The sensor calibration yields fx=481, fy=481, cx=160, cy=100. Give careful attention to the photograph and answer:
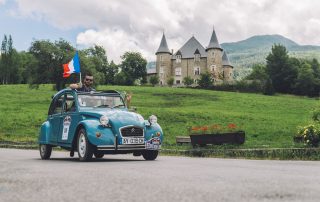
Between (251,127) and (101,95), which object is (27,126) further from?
(101,95)

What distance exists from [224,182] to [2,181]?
3.09 meters

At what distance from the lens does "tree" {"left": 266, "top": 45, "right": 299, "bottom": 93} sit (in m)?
108

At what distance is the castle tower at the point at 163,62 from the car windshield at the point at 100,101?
12484 cm

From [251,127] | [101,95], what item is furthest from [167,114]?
[101,95]

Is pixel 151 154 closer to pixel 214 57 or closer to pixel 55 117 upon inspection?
pixel 55 117

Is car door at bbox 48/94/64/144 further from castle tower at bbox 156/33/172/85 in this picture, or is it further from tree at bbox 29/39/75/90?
castle tower at bbox 156/33/172/85

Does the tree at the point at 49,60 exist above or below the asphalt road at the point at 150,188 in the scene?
above

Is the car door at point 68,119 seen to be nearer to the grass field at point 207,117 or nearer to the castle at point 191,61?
the grass field at point 207,117

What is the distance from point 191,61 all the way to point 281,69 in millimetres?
32343

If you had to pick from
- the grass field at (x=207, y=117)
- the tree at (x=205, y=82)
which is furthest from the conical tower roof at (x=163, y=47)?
the grass field at (x=207, y=117)

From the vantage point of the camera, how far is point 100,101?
13.4 metres

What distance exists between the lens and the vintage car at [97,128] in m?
11.7

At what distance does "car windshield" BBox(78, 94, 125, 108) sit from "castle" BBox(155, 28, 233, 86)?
388 feet

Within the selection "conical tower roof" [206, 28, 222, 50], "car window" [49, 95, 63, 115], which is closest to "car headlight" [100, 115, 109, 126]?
"car window" [49, 95, 63, 115]
